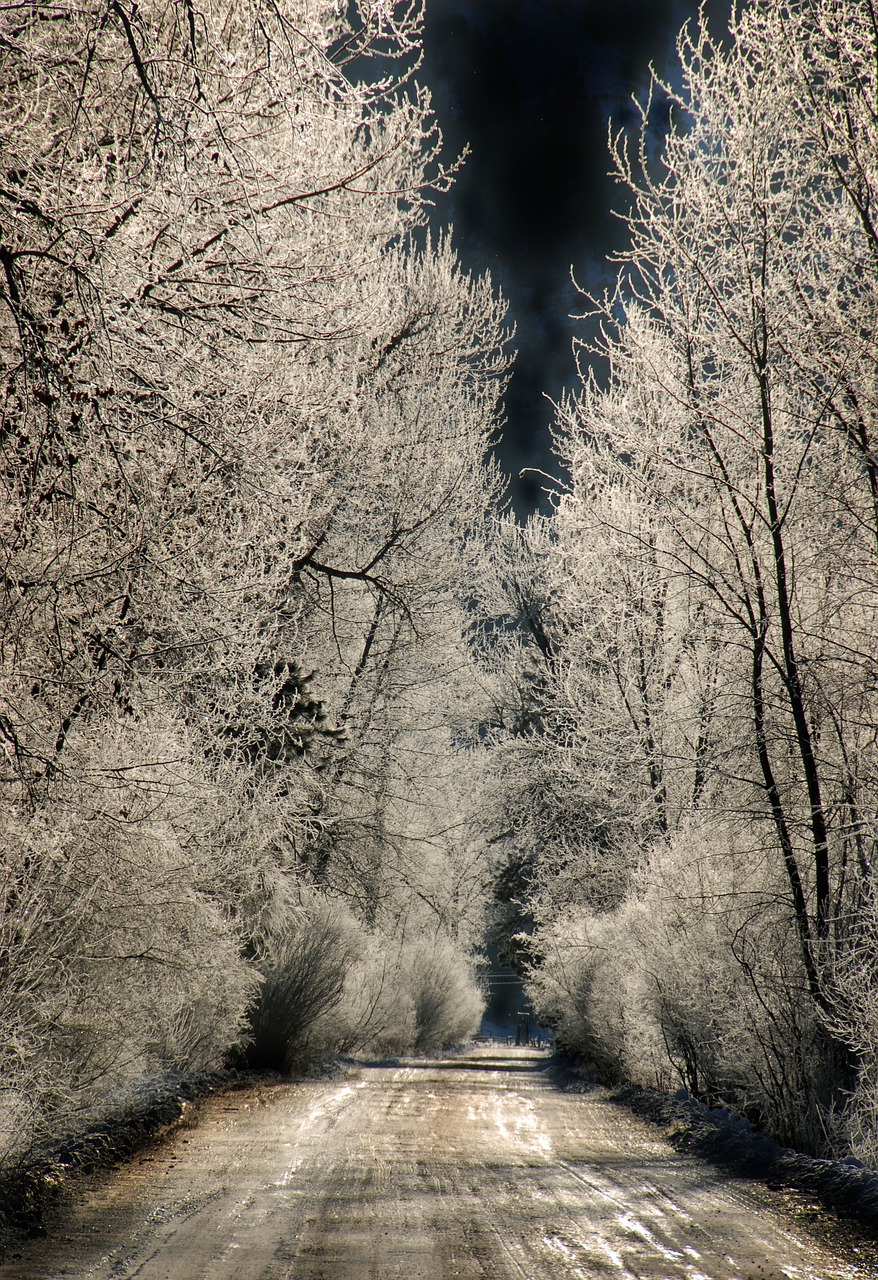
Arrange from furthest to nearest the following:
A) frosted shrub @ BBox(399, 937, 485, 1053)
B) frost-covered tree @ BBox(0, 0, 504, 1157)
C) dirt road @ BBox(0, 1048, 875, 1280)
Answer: frosted shrub @ BBox(399, 937, 485, 1053)
frost-covered tree @ BBox(0, 0, 504, 1157)
dirt road @ BBox(0, 1048, 875, 1280)

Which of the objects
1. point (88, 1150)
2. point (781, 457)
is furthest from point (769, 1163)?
point (781, 457)

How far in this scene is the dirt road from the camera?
429 cm

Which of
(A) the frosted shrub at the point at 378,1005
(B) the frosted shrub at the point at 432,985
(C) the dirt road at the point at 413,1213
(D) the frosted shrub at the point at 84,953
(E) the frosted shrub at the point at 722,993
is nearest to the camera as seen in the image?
(C) the dirt road at the point at 413,1213

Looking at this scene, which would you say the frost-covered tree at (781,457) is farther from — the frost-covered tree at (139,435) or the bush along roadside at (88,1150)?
the bush along roadside at (88,1150)

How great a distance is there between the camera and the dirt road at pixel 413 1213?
4285 mm

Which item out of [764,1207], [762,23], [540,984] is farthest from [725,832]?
[540,984]

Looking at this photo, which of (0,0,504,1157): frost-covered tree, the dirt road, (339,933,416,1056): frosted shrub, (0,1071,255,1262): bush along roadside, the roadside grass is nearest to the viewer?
the dirt road

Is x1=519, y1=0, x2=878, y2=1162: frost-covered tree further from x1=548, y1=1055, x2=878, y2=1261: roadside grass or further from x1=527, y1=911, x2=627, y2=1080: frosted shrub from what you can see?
x1=527, y1=911, x2=627, y2=1080: frosted shrub

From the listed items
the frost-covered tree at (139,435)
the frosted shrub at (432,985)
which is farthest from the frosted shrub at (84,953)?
the frosted shrub at (432,985)

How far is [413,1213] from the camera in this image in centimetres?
522

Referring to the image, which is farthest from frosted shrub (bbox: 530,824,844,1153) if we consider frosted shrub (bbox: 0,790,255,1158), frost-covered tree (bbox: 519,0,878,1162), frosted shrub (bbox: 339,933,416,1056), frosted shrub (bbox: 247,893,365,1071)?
frosted shrub (bbox: 339,933,416,1056)

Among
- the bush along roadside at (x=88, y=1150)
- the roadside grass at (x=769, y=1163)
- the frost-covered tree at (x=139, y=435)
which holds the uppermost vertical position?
the frost-covered tree at (x=139, y=435)

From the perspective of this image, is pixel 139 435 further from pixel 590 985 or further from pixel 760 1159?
pixel 590 985

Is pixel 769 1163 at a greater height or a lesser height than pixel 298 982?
lesser
